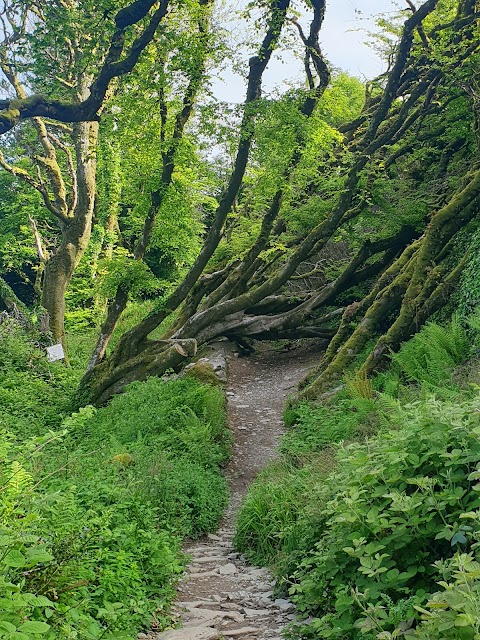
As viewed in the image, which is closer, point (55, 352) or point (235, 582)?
point (235, 582)

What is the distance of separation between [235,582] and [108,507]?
145cm

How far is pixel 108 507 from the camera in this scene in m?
4.80

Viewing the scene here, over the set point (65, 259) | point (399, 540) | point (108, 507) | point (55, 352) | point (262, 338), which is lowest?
point (399, 540)

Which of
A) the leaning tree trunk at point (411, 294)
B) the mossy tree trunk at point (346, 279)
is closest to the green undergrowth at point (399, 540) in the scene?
the leaning tree trunk at point (411, 294)

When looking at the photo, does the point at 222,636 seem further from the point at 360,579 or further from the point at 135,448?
the point at 135,448

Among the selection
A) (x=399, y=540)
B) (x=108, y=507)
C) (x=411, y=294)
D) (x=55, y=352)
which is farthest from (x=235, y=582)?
(x=55, y=352)

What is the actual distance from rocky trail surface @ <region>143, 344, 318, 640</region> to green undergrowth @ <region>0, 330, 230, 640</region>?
0.21m

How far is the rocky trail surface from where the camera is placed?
164 inches

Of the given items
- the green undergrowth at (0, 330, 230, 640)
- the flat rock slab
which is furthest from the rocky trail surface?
the green undergrowth at (0, 330, 230, 640)

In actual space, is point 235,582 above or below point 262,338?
below

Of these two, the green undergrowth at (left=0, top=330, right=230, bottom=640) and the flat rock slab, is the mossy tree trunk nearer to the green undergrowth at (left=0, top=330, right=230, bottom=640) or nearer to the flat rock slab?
the green undergrowth at (left=0, top=330, right=230, bottom=640)

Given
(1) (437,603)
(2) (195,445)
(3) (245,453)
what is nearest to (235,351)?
(3) (245,453)

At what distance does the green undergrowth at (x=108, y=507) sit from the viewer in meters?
3.14

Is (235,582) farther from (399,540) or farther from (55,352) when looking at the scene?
(55,352)
